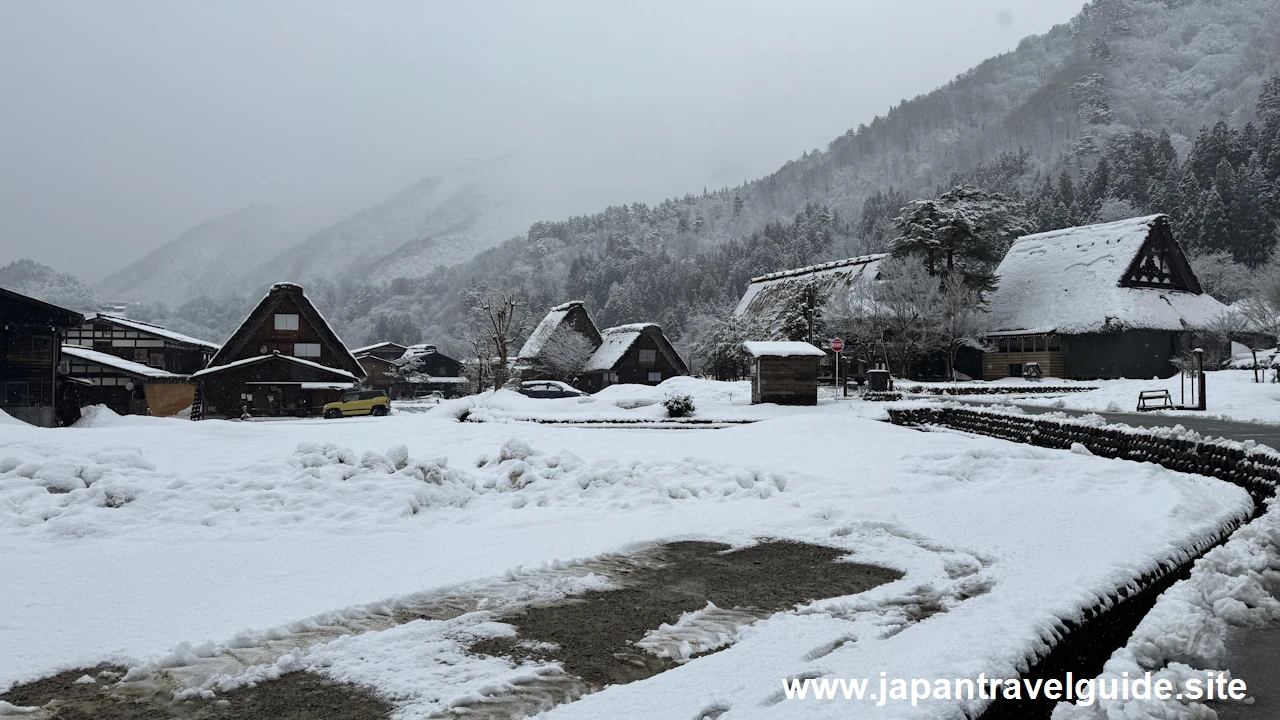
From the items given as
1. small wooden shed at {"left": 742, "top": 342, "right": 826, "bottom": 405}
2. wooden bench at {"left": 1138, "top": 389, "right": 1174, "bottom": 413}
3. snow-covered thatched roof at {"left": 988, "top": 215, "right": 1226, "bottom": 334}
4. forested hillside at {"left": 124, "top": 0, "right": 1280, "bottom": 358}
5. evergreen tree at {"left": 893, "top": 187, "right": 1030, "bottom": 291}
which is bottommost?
wooden bench at {"left": 1138, "top": 389, "right": 1174, "bottom": 413}

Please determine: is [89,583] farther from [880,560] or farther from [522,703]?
[880,560]

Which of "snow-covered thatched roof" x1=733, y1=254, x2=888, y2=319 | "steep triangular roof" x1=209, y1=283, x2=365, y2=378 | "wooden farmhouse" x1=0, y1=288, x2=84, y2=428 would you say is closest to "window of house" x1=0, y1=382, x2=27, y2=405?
"wooden farmhouse" x1=0, y1=288, x2=84, y2=428

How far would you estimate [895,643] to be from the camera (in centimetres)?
465

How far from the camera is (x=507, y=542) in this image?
7.88 meters

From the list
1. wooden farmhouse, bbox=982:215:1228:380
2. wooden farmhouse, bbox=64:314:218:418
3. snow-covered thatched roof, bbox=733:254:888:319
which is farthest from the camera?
snow-covered thatched roof, bbox=733:254:888:319

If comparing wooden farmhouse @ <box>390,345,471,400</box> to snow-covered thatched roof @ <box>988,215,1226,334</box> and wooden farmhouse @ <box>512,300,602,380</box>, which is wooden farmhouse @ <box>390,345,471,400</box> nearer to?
wooden farmhouse @ <box>512,300,602,380</box>

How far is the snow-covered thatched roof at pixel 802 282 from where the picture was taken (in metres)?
53.8

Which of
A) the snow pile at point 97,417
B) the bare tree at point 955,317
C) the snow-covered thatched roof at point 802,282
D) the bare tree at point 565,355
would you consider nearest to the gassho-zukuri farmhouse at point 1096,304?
the snow-covered thatched roof at point 802,282

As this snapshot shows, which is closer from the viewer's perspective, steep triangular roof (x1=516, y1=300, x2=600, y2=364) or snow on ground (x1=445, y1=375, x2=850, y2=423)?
snow on ground (x1=445, y1=375, x2=850, y2=423)

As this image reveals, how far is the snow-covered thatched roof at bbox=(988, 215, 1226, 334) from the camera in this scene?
146ft

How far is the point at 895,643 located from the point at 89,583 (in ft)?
20.7

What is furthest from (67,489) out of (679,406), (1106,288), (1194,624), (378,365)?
(378,365)

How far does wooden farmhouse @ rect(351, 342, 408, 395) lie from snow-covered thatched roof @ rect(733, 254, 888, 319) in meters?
32.6

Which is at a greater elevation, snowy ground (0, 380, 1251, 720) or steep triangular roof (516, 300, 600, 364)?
steep triangular roof (516, 300, 600, 364)
